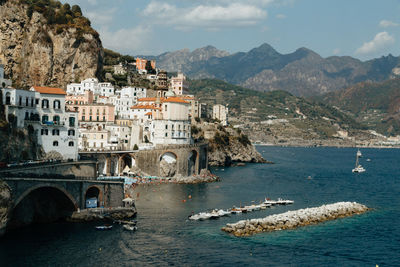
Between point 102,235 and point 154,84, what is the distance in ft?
387

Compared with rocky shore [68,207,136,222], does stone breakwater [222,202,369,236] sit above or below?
below

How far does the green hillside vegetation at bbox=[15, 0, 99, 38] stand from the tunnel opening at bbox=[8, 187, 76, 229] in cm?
7643

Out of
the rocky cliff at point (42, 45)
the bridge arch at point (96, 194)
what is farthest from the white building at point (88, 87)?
the bridge arch at point (96, 194)

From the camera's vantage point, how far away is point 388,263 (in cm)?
5622

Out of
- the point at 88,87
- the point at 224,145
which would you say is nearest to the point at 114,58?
the point at 88,87

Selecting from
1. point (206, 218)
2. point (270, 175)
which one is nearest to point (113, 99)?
point (270, 175)

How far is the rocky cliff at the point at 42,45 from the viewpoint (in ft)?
401

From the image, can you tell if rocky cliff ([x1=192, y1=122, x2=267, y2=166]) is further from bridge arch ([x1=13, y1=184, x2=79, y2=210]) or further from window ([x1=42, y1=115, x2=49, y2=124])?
bridge arch ([x1=13, y1=184, x2=79, y2=210])

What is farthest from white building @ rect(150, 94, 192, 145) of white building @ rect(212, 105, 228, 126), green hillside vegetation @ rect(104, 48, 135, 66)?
white building @ rect(212, 105, 228, 126)

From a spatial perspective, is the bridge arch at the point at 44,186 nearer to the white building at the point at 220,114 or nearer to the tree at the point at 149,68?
the white building at the point at 220,114

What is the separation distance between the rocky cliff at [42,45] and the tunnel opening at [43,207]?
6506cm

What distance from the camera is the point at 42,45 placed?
12581 centimetres

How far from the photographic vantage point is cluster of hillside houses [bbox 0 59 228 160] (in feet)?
260

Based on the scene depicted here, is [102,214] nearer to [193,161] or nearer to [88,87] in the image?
[193,161]
